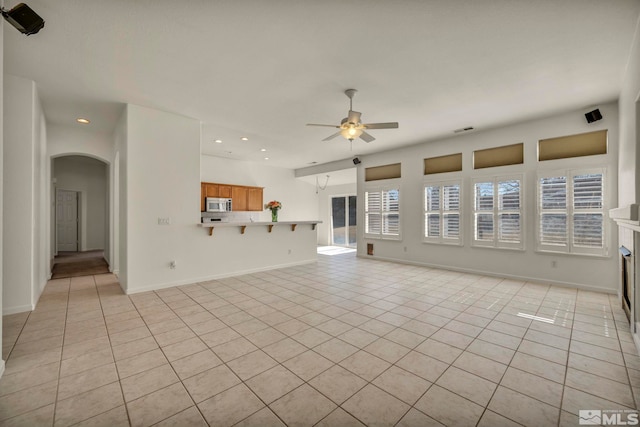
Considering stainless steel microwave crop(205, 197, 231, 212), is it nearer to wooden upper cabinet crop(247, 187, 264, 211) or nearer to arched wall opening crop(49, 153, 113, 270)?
wooden upper cabinet crop(247, 187, 264, 211)

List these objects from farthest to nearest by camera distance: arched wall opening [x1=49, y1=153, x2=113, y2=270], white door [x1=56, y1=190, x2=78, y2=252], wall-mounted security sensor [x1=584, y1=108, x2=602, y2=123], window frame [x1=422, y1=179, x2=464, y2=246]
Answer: white door [x1=56, y1=190, x2=78, y2=252], arched wall opening [x1=49, y1=153, x2=113, y2=270], window frame [x1=422, y1=179, x2=464, y2=246], wall-mounted security sensor [x1=584, y1=108, x2=602, y2=123]

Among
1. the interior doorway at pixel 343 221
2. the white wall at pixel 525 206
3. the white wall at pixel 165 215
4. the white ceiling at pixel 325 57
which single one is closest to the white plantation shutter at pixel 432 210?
the white wall at pixel 525 206

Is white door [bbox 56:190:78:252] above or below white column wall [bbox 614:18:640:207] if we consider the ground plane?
below

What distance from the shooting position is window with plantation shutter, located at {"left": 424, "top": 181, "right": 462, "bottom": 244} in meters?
5.73

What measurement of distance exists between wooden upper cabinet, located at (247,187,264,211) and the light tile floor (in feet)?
15.2

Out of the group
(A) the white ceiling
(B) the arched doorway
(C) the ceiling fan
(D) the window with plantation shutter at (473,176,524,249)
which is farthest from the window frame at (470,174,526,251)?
(B) the arched doorway

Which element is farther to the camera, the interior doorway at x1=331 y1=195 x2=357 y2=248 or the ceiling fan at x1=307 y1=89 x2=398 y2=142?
the interior doorway at x1=331 y1=195 x2=357 y2=248

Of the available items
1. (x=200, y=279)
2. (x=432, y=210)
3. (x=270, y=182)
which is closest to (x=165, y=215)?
(x=200, y=279)

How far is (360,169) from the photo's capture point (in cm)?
→ 754

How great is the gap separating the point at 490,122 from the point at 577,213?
6.58ft

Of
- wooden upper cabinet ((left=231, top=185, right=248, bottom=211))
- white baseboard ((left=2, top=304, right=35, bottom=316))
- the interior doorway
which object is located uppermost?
wooden upper cabinet ((left=231, top=185, right=248, bottom=211))

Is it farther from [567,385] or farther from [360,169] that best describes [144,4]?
[360,169]

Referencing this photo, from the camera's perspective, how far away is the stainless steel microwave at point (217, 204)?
7.36 metres

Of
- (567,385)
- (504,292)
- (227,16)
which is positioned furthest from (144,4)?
(504,292)
